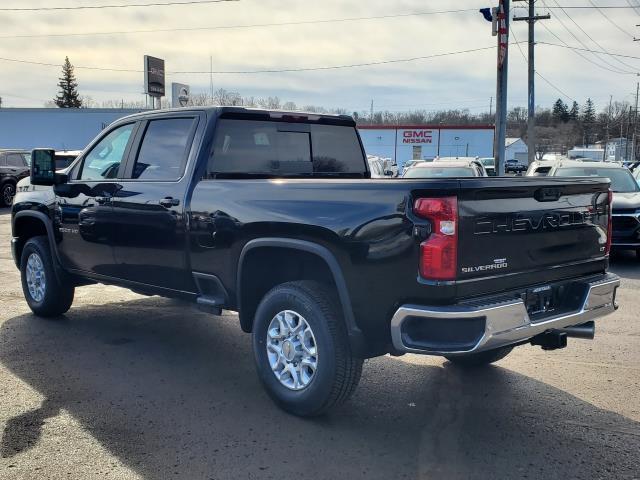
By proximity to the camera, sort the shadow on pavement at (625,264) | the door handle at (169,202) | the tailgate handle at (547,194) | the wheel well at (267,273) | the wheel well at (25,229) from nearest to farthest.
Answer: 1. the tailgate handle at (547,194)
2. the wheel well at (267,273)
3. the door handle at (169,202)
4. the wheel well at (25,229)
5. the shadow on pavement at (625,264)

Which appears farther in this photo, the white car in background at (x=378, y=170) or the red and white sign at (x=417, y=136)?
the red and white sign at (x=417, y=136)

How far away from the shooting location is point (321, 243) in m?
4.02

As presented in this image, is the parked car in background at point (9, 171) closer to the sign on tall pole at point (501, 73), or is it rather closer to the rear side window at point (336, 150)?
the sign on tall pole at point (501, 73)

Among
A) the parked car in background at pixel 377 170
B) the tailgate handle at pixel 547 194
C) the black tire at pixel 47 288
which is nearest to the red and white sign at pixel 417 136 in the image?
the parked car in background at pixel 377 170

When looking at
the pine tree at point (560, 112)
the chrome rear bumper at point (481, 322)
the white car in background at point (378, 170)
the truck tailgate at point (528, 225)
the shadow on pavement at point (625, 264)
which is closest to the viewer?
the chrome rear bumper at point (481, 322)

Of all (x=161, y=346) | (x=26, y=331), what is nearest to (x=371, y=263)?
(x=161, y=346)

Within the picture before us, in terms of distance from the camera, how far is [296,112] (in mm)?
5711

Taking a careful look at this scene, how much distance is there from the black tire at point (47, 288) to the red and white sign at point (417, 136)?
60.1 m

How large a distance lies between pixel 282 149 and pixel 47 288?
313 centimetres

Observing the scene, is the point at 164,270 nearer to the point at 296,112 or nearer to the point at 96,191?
the point at 96,191

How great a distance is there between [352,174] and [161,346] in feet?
8.11

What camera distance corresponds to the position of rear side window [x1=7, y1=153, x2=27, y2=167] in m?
20.5

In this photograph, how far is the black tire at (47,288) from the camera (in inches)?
263

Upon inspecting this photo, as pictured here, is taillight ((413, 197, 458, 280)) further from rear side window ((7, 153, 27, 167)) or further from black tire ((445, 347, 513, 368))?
rear side window ((7, 153, 27, 167))
